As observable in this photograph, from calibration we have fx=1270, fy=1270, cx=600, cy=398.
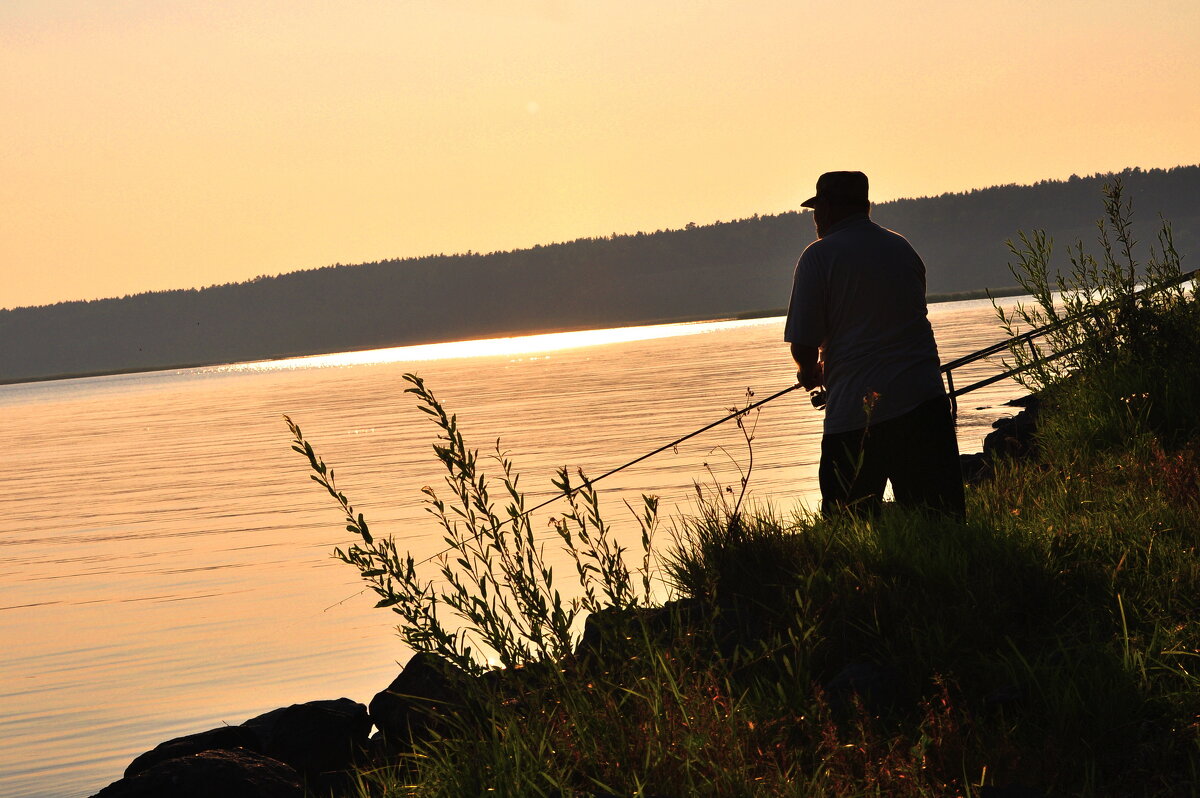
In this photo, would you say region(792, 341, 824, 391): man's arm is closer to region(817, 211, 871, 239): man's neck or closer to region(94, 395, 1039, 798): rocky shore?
region(817, 211, 871, 239): man's neck

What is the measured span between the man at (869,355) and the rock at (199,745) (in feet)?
10.5

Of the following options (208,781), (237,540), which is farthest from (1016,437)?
(237,540)

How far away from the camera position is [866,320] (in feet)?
19.1

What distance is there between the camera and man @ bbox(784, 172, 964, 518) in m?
5.82

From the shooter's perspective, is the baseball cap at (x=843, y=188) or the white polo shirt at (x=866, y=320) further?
the baseball cap at (x=843, y=188)

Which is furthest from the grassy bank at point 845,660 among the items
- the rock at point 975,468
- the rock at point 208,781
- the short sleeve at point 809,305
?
the rock at point 975,468

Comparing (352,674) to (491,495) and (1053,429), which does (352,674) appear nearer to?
(1053,429)

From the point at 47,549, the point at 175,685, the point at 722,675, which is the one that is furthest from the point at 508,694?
the point at 47,549

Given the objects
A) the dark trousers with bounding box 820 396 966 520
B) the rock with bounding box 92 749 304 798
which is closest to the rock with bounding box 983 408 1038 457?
the dark trousers with bounding box 820 396 966 520

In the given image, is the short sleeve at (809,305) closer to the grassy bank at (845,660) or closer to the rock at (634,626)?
the grassy bank at (845,660)

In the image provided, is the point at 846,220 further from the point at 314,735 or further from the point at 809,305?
the point at 314,735

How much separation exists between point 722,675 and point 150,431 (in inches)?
1584

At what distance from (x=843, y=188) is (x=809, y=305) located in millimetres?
592

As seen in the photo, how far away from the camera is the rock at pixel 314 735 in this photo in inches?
254
